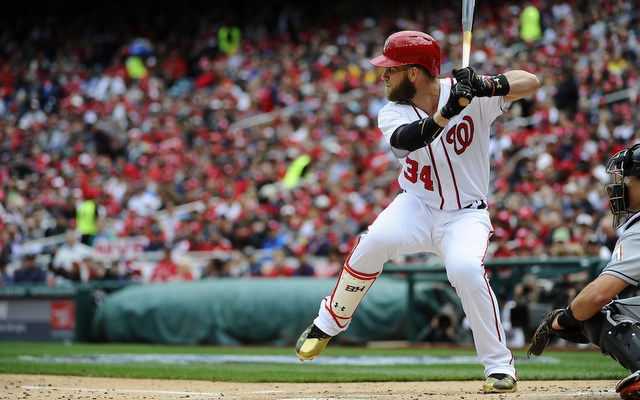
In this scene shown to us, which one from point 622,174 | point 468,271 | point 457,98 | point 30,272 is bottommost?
point 30,272

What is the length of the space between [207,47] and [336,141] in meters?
8.36

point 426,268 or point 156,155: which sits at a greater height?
point 156,155

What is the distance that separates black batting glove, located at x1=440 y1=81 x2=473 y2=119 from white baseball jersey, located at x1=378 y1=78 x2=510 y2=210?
1.54 ft

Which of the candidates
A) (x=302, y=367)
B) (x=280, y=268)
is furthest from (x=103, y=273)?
(x=302, y=367)

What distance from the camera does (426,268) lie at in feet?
33.3

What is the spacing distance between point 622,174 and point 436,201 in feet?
3.38

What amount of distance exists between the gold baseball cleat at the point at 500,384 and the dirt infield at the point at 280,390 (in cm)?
4

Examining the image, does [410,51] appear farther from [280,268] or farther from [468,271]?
[280,268]

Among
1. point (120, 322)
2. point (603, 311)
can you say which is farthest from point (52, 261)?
point (603, 311)

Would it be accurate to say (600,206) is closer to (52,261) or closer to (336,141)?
(336,141)

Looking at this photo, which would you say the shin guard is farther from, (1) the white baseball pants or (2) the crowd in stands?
(2) the crowd in stands

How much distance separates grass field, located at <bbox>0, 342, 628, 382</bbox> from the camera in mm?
6027

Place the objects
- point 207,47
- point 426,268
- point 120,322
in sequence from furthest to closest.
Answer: point 207,47 → point 120,322 → point 426,268

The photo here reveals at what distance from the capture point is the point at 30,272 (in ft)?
46.0
